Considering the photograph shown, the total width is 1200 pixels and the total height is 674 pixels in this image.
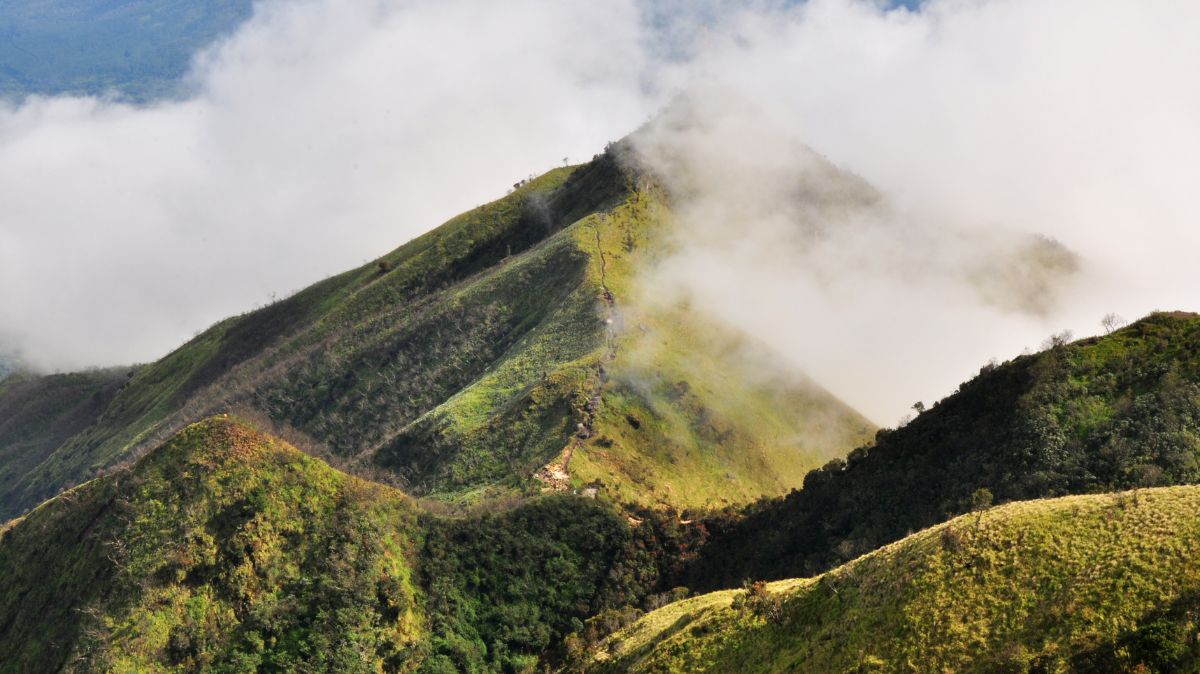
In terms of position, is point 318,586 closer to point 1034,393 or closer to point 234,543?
point 234,543

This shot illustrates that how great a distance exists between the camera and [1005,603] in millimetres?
A: 51125

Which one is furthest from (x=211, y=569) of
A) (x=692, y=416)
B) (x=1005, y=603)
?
(x=692, y=416)

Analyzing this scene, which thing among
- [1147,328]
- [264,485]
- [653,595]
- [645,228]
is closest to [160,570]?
[264,485]

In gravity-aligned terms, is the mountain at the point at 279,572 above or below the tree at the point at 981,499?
above

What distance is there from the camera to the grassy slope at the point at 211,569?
76938 mm

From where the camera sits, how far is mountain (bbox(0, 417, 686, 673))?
77.8m

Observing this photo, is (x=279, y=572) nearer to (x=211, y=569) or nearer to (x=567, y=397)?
(x=211, y=569)

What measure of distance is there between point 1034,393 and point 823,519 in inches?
942

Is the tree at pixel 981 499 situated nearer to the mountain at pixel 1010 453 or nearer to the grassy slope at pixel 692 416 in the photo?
the mountain at pixel 1010 453

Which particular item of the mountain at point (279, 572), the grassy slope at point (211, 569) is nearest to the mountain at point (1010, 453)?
the mountain at point (279, 572)

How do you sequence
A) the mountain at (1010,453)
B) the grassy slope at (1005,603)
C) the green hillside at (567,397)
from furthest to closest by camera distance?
1. the green hillside at (567,397)
2. the mountain at (1010,453)
3. the grassy slope at (1005,603)

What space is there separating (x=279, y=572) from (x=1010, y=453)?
6771 centimetres

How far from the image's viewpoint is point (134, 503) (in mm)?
85688

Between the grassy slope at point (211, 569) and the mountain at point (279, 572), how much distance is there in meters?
0.15
